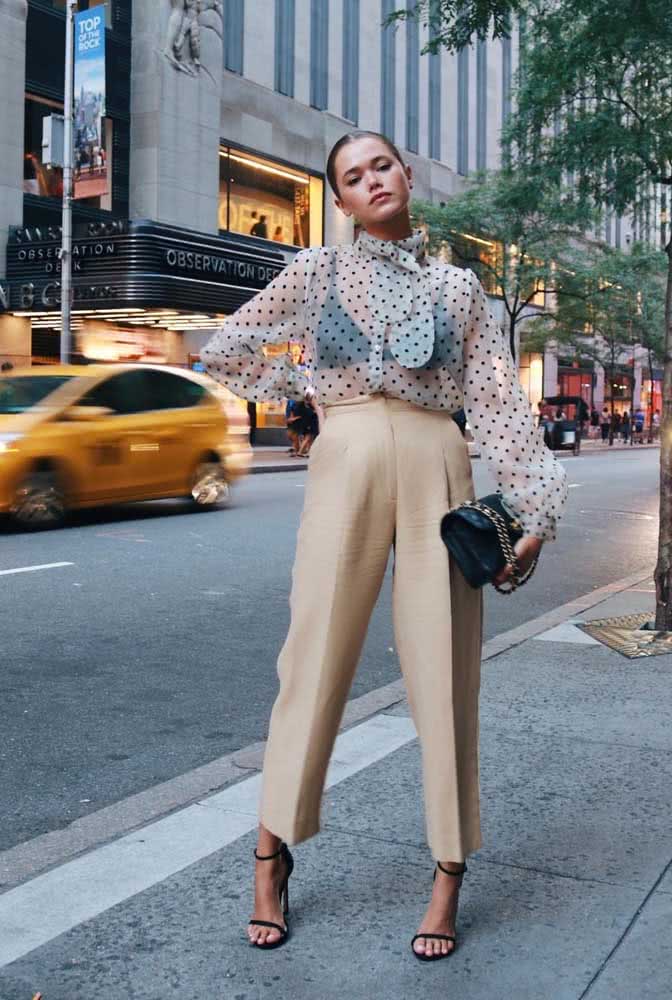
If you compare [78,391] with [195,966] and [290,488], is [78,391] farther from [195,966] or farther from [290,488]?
[195,966]

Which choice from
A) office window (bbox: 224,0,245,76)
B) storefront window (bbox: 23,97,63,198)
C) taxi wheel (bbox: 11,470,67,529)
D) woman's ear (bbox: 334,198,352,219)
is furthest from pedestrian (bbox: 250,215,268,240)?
woman's ear (bbox: 334,198,352,219)

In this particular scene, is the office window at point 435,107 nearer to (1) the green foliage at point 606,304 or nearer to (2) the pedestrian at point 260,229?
(1) the green foliage at point 606,304

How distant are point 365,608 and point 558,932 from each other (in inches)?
36.5

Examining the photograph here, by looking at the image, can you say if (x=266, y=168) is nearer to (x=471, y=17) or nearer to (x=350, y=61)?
(x=350, y=61)

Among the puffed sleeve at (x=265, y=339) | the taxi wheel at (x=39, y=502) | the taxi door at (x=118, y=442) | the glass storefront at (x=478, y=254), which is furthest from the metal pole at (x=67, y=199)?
the puffed sleeve at (x=265, y=339)

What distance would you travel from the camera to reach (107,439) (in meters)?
13.1

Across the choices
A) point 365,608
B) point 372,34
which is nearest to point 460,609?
point 365,608

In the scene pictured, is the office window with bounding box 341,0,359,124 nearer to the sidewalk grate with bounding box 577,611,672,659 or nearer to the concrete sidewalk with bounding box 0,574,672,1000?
the sidewalk grate with bounding box 577,611,672,659

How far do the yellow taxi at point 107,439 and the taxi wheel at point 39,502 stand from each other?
10mm

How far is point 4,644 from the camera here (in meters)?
6.75

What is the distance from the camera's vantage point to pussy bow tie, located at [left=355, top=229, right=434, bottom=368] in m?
2.87

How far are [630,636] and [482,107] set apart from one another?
46.3 metres

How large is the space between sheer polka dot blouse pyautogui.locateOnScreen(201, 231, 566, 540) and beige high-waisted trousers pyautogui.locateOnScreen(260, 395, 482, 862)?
79 mm

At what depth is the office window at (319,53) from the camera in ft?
123
